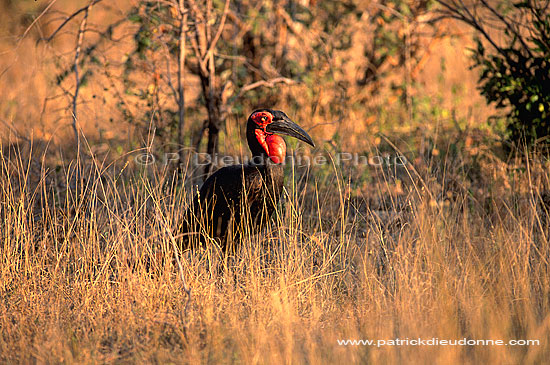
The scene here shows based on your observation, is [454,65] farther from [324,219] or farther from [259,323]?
[259,323]

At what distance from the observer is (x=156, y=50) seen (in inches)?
220

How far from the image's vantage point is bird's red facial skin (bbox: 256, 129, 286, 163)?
4.05 meters

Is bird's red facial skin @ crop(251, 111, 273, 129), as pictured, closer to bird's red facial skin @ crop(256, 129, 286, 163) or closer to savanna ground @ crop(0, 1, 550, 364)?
bird's red facial skin @ crop(256, 129, 286, 163)

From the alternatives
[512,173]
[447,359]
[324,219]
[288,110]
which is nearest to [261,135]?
[324,219]

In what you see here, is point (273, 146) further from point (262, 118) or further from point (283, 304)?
point (283, 304)

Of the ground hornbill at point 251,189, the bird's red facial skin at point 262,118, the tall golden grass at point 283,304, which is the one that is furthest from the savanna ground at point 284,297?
the bird's red facial skin at point 262,118

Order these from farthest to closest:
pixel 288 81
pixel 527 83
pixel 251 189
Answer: pixel 288 81 < pixel 527 83 < pixel 251 189

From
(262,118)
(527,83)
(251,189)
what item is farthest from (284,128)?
(527,83)

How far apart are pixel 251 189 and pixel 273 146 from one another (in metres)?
0.34

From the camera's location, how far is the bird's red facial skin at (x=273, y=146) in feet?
13.3

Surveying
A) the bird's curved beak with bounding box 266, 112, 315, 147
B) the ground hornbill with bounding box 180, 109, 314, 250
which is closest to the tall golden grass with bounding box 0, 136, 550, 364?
the ground hornbill with bounding box 180, 109, 314, 250

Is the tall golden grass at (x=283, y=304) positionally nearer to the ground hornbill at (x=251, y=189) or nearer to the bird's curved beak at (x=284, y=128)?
the ground hornbill at (x=251, y=189)

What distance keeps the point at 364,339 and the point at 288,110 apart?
14.6 ft

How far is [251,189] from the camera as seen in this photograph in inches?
156
